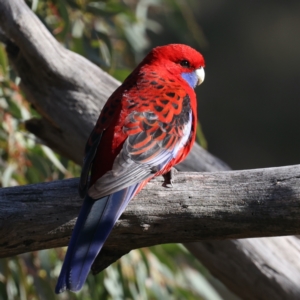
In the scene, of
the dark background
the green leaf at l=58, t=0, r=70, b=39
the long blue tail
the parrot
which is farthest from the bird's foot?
the dark background

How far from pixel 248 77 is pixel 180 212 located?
5.22 metres

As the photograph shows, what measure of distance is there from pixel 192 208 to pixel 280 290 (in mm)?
657

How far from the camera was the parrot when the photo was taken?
1.53 metres

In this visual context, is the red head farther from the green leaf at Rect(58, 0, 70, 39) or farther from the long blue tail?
the long blue tail

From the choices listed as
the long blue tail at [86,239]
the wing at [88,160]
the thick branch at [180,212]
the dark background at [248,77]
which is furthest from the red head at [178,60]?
the dark background at [248,77]

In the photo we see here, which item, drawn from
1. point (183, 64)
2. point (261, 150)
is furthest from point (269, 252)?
point (261, 150)

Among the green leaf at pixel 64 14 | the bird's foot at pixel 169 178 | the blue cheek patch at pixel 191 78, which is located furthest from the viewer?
the green leaf at pixel 64 14

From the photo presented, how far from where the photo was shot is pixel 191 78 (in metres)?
2.25

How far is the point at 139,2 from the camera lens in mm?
3084

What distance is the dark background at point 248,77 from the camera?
6.45 metres

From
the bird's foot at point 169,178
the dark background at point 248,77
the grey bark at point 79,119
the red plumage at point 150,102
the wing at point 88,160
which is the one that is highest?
the red plumage at point 150,102

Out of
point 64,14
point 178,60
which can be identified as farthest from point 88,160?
point 64,14

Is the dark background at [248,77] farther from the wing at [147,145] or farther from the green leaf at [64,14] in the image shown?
the wing at [147,145]

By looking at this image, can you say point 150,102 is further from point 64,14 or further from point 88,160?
point 64,14
